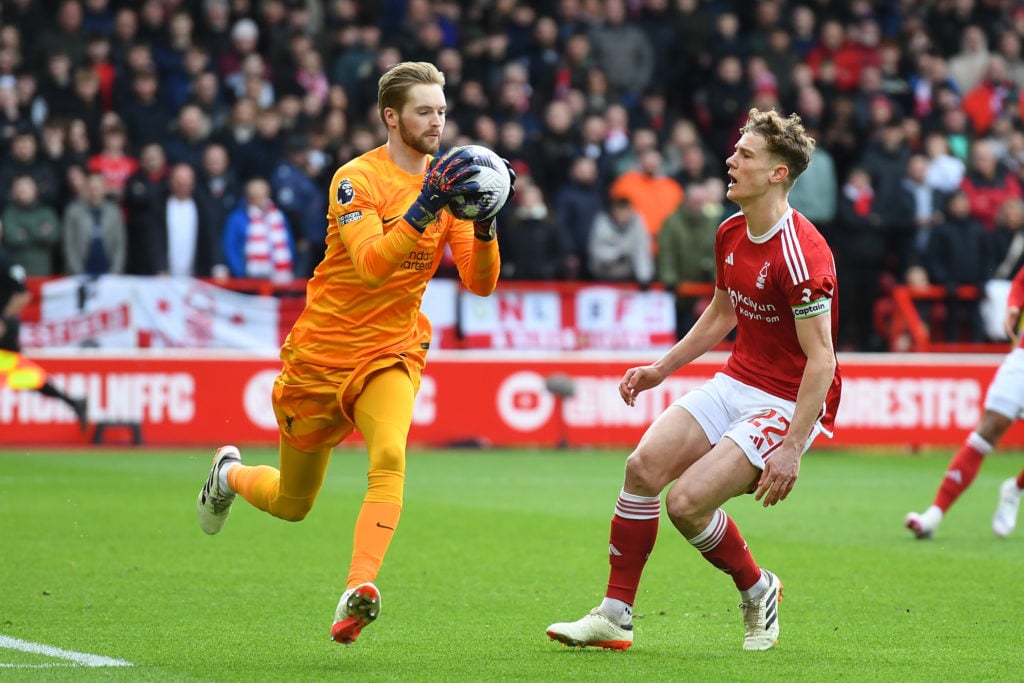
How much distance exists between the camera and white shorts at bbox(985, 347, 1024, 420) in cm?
1085

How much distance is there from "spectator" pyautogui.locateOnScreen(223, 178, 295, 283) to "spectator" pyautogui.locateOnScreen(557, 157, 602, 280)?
306 centimetres

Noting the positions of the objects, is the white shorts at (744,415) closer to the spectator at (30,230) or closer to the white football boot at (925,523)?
the white football boot at (925,523)

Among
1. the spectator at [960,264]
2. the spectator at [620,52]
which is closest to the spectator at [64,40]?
the spectator at [620,52]

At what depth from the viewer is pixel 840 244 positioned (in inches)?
754

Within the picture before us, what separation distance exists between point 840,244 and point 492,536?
9464mm

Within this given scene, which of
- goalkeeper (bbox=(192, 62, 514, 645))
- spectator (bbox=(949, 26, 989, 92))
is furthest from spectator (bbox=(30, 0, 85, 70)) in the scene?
goalkeeper (bbox=(192, 62, 514, 645))

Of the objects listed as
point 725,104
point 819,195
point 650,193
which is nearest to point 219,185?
point 650,193

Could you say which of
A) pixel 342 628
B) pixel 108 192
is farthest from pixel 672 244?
pixel 342 628

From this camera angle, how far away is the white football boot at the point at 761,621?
698 cm

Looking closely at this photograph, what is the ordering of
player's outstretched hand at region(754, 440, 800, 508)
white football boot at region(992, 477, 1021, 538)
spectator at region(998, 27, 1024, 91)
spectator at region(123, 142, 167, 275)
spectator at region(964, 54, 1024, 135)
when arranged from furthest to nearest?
spectator at region(998, 27, 1024, 91) → spectator at region(964, 54, 1024, 135) → spectator at region(123, 142, 167, 275) → white football boot at region(992, 477, 1021, 538) → player's outstretched hand at region(754, 440, 800, 508)

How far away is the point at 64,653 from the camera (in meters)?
6.54

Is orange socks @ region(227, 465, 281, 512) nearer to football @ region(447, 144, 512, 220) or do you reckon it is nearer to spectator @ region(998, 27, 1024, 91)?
football @ region(447, 144, 512, 220)

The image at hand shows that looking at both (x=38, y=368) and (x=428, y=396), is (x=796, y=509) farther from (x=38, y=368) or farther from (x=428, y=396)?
(x=38, y=368)

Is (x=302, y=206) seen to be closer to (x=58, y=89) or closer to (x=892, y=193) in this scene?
(x=58, y=89)
